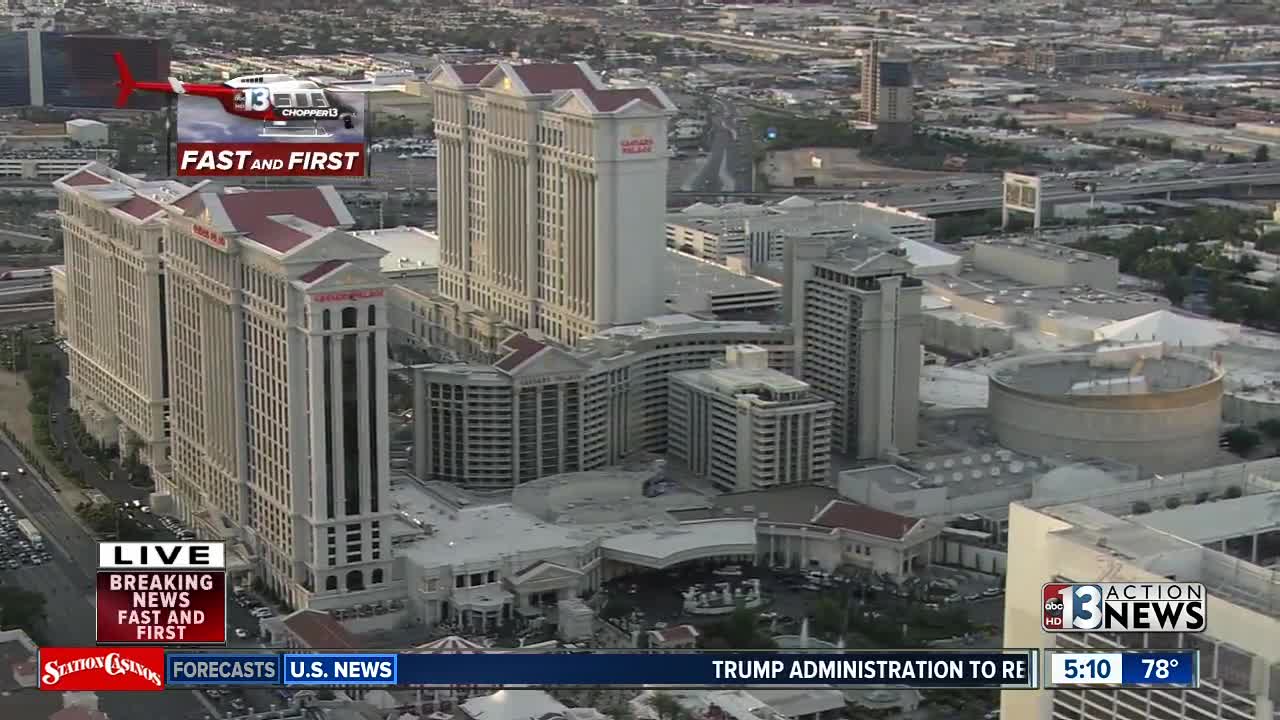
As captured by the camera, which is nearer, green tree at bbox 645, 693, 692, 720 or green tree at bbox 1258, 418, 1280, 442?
green tree at bbox 645, 693, 692, 720

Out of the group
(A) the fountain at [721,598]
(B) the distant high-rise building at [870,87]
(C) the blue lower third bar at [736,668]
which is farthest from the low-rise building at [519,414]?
(B) the distant high-rise building at [870,87]

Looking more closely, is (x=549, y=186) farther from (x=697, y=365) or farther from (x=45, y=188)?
(x=45, y=188)

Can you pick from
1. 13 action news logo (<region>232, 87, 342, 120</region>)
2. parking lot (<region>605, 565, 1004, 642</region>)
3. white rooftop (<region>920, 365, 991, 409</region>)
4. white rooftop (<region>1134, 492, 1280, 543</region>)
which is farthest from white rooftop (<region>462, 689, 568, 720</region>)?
white rooftop (<region>920, 365, 991, 409</region>)

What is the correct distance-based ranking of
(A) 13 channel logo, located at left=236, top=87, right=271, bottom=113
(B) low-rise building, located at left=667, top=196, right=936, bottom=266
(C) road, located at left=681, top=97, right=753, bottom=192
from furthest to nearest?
1. (C) road, located at left=681, top=97, right=753, bottom=192
2. (B) low-rise building, located at left=667, top=196, right=936, bottom=266
3. (A) 13 channel logo, located at left=236, top=87, right=271, bottom=113

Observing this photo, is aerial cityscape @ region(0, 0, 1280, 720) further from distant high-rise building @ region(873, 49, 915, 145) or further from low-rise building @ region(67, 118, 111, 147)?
distant high-rise building @ region(873, 49, 915, 145)

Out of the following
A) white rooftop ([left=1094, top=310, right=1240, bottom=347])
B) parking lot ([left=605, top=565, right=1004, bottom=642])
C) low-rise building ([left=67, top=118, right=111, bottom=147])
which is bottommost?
parking lot ([left=605, top=565, right=1004, bottom=642])

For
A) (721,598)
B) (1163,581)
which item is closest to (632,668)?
(1163,581)

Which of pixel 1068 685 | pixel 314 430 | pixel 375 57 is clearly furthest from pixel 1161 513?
pixel 375 57

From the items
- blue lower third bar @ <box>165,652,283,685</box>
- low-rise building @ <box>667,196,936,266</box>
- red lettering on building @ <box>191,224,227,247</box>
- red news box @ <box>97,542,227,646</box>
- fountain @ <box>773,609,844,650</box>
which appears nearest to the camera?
red news box @ <box>97,542,227,646</box>
